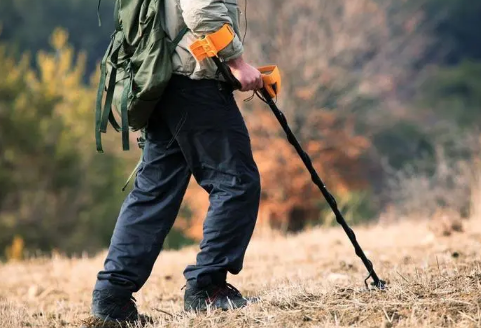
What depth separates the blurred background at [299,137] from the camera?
20500 mm

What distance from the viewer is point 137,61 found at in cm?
378

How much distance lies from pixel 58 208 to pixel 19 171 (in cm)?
180

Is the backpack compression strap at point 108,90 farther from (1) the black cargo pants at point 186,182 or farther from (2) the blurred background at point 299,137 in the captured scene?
(2) the blurred background at point 299,137

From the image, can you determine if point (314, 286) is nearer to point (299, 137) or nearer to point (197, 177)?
point (197, 177)

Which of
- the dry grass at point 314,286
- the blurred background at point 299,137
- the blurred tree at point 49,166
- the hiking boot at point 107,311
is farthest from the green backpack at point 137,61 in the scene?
the blurred tree at point 49,166

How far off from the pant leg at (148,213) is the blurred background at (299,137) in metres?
12.1

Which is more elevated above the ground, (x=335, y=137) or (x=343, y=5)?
(x=343, y=5)

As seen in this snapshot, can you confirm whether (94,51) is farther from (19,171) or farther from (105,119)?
(105,119)

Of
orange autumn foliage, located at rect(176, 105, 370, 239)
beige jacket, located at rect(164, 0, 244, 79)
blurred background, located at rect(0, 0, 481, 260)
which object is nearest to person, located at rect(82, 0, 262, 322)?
beige jacket, located at rect(164, 0, 244, 79)

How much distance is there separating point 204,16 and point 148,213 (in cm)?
100

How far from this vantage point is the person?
3812 mm

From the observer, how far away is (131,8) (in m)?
3.82

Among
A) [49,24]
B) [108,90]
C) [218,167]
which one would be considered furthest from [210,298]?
[49,24]

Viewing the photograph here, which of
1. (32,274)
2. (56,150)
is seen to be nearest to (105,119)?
(32,274)
